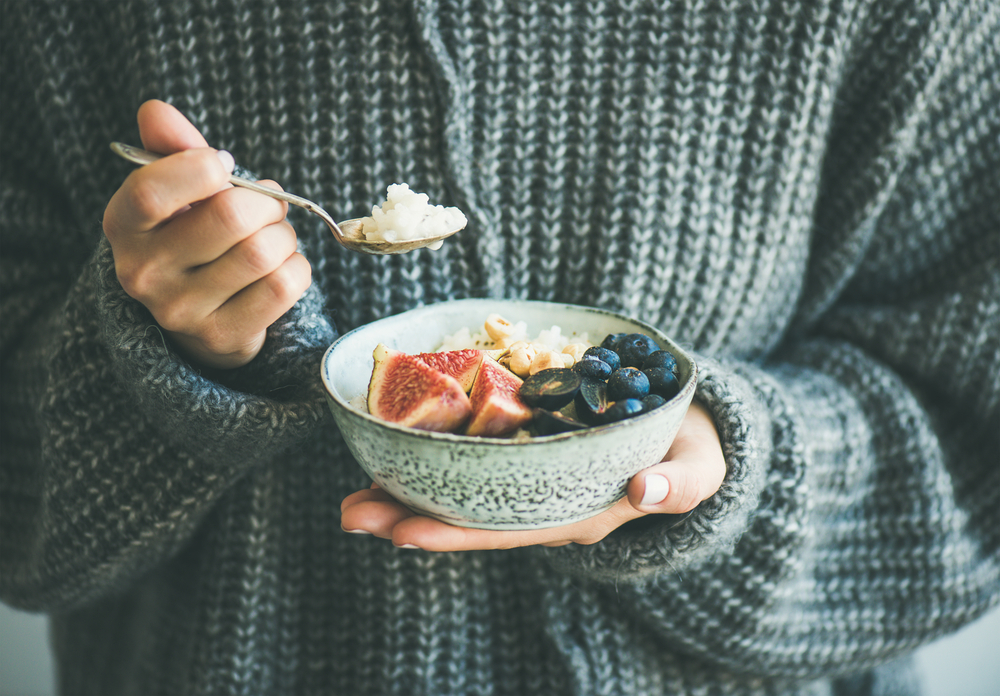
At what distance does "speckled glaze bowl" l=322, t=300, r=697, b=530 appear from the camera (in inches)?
18.7

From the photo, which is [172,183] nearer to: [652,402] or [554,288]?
[652,402]

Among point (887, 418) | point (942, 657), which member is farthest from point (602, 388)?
point (942, 657)

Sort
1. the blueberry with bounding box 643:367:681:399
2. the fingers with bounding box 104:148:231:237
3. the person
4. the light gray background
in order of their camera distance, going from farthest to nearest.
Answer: the light gray background < the person < the blueberry with bounding box 643:367:681:399 < the fingers with bounding box 104:148:231:237

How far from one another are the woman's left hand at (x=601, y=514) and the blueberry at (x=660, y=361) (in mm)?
96

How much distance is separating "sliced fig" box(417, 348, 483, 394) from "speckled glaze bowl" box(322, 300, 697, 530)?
0.10 m

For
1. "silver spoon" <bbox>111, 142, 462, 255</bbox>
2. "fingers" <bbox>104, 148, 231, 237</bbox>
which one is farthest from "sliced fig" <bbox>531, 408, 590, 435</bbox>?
"fingers" <bbox>104, 148, 231, 237</bbox>

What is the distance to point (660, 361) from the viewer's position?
601 millimetres

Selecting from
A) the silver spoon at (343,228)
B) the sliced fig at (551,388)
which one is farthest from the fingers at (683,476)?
the silver spoon at (343,228)

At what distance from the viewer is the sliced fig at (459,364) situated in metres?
0.61

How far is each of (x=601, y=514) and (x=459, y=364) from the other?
8.8 inches

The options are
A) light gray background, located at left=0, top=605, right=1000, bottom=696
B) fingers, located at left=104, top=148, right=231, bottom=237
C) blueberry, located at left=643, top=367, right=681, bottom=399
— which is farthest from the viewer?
light gray background, located at left=0, top=605, right=1000, bottom=696

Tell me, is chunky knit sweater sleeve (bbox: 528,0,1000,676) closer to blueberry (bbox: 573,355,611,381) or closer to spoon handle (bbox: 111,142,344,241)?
blueberry (bbox: 573,355,611,381)

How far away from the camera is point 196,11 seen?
0.79 metres

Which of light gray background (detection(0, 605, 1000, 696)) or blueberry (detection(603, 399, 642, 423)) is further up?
blueberry (detection(603, 399, 642, 423))
